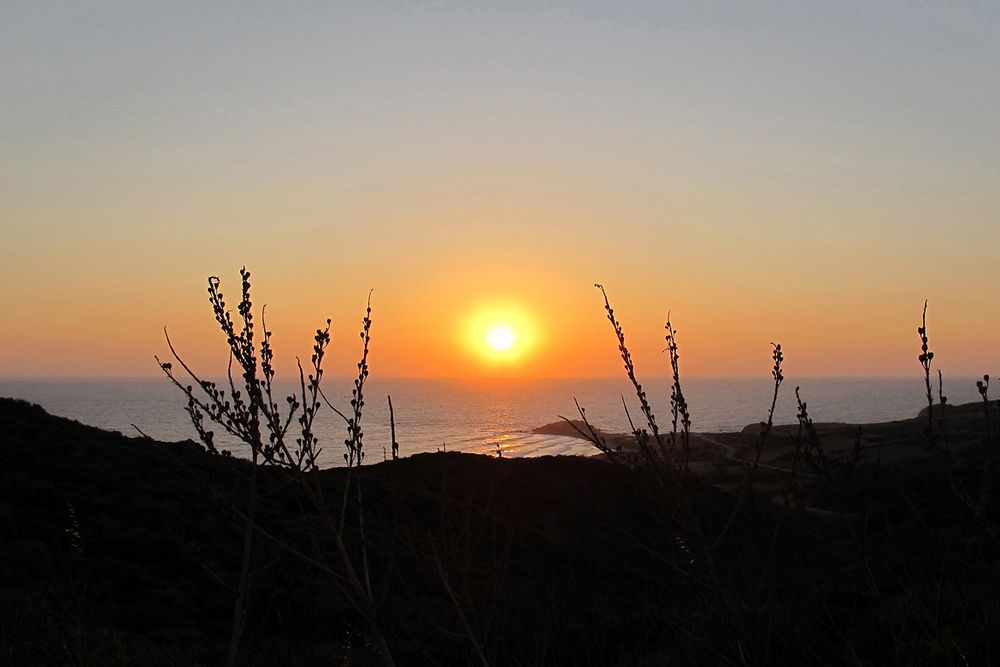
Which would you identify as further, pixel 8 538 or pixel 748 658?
pixel 8 538

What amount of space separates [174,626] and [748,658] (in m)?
16.1

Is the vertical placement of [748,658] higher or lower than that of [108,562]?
higher

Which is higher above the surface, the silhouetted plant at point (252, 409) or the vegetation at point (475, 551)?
the silhouetted plant at point (252, 409)

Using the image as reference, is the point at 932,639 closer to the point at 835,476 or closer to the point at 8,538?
the point at 835,476

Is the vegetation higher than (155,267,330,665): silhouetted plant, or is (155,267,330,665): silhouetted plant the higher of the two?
(155,267,330,665): silhouetted plant

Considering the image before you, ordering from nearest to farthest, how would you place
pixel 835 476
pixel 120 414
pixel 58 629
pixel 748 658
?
pixel 748 658 → pixel 835 476 → pixel 58 629 → pixel 120 414

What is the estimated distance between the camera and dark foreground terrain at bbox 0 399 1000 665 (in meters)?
3.54

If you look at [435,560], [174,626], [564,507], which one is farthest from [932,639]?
[564,507]

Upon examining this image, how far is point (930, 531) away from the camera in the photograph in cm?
382

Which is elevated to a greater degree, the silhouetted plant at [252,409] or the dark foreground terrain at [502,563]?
the silhouetted plant at [252,409]

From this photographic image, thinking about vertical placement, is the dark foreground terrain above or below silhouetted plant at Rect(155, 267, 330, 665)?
below

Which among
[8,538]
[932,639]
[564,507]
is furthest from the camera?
[564,507]

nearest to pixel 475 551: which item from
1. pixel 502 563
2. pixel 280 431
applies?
pixel 502 563

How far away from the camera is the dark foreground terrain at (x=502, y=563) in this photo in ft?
11.6
